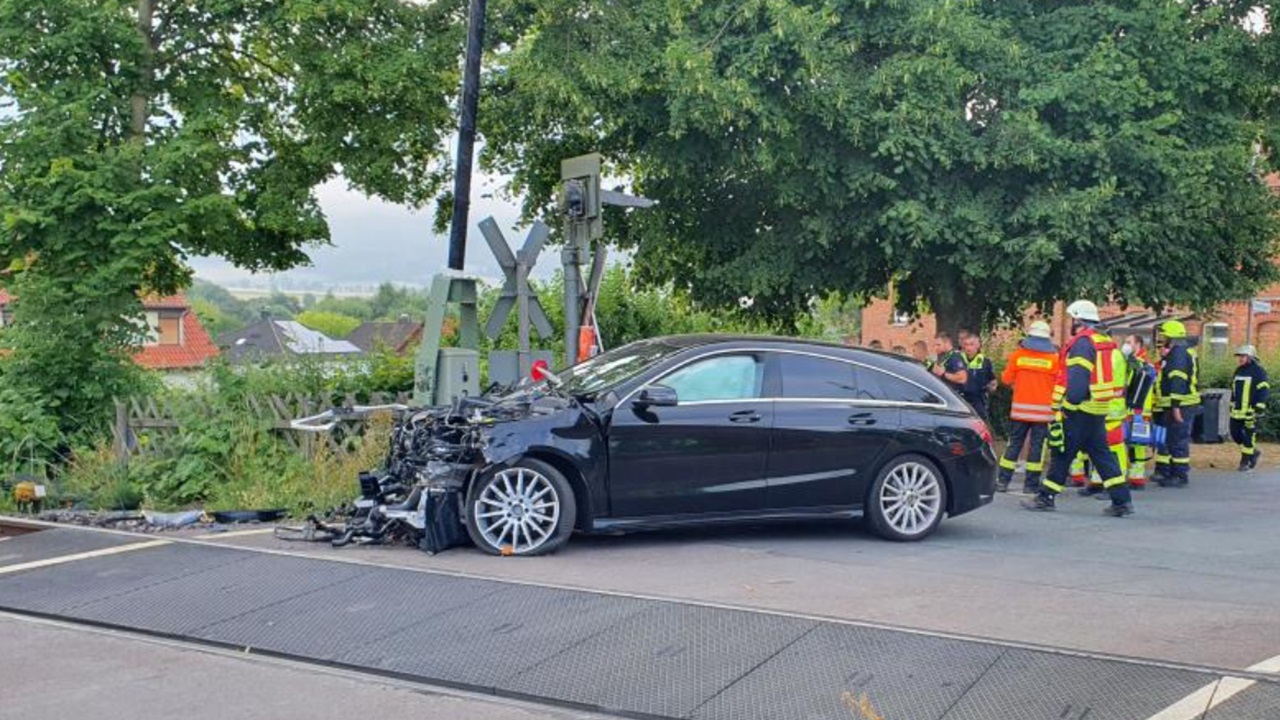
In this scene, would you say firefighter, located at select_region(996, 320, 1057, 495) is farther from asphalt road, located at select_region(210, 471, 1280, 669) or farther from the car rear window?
the car rear window

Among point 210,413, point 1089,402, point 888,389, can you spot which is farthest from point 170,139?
point 1089,402

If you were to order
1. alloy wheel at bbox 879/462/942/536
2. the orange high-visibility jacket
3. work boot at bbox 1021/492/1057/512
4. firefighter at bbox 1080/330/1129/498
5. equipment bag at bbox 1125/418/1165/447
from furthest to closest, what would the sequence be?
equipment bag at bbox 1125/418/1165/447
the orange high-visibility jacket
work boot at bbox 1021/492/1057/512
firefighter at bbox 1080/330/1129/498
alloy wheel at bbox 879/462/942/536

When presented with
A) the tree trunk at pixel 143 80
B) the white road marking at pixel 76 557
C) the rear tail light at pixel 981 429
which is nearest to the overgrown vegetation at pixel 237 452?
the white road marking at pixel 76 557

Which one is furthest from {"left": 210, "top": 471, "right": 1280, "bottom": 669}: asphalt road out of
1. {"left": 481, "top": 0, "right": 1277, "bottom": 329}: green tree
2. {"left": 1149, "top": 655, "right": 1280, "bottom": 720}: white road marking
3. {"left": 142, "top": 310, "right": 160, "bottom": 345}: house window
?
{"left": 142, "top": 310, "right": 160, "bottom": 345}: house window

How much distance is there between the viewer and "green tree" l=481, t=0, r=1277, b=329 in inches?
579

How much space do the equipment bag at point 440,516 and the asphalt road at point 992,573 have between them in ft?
0.55

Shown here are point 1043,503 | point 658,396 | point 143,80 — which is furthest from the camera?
point 143,80

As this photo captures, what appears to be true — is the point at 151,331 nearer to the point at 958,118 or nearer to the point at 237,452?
the point at 237,452

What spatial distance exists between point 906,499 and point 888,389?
0.87 metres

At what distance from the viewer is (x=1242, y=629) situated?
6574 millimetres

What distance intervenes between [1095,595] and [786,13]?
345 inches

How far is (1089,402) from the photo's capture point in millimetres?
10703

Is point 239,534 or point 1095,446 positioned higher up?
point 1095,446

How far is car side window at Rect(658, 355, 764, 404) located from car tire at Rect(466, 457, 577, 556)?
3.79 feet
